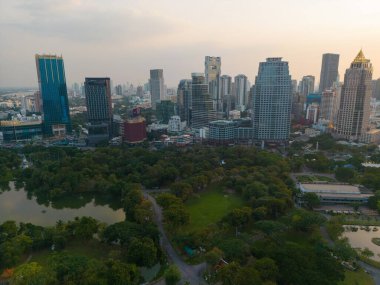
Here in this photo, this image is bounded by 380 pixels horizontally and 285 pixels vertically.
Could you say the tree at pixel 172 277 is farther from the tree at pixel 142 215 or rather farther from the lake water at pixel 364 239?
the lake water at pixel 364 239

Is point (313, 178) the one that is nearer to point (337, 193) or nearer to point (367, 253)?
point (337, 193)

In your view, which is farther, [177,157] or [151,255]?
[177,157]

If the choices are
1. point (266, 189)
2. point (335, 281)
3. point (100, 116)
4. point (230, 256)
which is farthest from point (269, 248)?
point (100, 116)

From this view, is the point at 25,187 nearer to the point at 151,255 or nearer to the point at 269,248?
the point at 151,255

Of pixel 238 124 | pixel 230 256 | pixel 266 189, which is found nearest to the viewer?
pixel 230 256

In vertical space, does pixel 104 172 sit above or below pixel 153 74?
below

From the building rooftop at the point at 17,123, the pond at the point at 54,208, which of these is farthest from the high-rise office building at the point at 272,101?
the building rooftop at the point at 17,123
